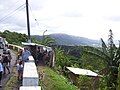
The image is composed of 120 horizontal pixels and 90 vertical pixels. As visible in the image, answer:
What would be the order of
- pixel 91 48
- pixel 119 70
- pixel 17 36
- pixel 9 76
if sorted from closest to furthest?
pixel 9 76 < pixel 119 70 < pixel 91 48 < pixel 17 36

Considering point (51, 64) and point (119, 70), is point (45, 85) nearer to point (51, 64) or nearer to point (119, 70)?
point (119, 70)

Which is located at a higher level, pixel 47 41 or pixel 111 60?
pixel 47 41

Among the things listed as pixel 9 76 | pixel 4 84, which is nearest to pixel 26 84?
pixel 4 84

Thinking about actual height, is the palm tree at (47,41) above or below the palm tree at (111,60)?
above

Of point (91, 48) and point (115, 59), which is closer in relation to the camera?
point (115, 59)

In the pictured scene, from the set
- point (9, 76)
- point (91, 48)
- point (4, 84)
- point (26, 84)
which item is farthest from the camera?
point (91, 48)

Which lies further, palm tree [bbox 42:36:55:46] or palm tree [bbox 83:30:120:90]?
palm tree [bbox 42:36:55:46]

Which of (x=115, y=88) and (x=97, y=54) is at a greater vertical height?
(x=97, y=54)

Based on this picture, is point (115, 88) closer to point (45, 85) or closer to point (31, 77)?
Result: point (45, 85)

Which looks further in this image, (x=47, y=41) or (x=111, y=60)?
(x=47, y=41)

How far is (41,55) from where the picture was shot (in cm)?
2845

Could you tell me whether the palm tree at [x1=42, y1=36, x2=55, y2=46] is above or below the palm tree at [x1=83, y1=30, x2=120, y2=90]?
above

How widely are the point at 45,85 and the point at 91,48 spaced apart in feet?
38.5

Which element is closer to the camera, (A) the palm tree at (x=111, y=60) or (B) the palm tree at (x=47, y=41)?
(A) the palm tree at (x=111, y=60)
